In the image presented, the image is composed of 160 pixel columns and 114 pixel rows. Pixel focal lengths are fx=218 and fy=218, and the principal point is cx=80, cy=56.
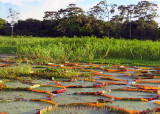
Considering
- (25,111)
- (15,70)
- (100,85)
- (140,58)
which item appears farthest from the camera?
(140,58)

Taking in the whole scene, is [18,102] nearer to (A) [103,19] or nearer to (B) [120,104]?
(B) [120,104]

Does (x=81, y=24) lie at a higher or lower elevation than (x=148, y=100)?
higher

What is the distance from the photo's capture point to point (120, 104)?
89.8 inches

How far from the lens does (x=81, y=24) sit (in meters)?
25.8

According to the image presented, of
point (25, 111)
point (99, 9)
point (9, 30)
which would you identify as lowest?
point (25, 111)

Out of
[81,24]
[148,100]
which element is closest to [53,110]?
[148,100]

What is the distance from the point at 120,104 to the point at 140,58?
4732mm

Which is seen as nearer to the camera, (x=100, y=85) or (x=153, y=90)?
(x=153, y=90)

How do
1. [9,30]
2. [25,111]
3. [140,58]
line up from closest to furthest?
1. [25,111]
2. [140,58]
3. [9,30]

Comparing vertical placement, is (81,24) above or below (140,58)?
above

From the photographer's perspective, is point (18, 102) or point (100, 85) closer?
point (18, 102)

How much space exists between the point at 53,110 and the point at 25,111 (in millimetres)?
260

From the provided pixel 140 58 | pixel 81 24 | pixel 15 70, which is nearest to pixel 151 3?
pixel 81 24

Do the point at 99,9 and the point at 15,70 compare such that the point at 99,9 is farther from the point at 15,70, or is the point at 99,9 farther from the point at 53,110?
the point at 53,110
